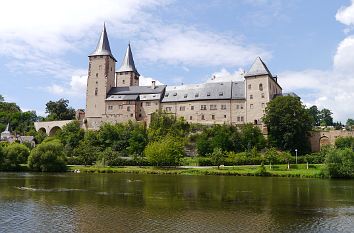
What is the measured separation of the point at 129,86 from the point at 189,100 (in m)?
13.7

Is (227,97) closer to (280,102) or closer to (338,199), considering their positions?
(280,102)

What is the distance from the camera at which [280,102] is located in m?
56.8

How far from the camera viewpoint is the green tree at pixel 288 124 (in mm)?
55938

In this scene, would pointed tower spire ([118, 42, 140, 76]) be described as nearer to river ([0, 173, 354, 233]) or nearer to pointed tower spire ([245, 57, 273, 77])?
pointed tower spire ([245, 57, 273, 77])

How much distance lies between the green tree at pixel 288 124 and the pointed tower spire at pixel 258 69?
6.82 meters

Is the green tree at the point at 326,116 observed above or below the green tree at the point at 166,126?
above

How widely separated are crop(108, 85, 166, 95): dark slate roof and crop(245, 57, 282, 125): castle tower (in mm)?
16752

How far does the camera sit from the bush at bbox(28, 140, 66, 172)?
47688mm

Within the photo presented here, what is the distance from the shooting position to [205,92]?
69.1 metres

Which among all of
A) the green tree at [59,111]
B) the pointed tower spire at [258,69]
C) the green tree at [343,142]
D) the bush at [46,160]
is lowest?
the bush at [46,160]

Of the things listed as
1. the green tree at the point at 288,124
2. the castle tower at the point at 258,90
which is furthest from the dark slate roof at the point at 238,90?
the green tree at the point at 288,124

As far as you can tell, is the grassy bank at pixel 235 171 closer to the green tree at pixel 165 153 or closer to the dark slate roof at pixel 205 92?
the green tree at pixel 165 153

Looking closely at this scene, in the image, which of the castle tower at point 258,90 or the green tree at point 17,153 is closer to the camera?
the green tree at point 17,153

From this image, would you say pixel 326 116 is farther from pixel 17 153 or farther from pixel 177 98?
pixel 17 153
